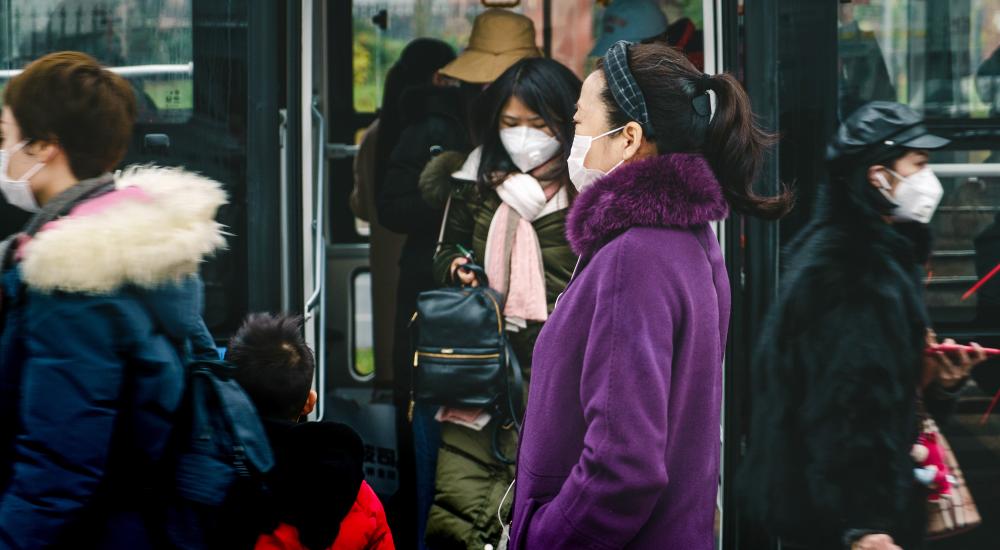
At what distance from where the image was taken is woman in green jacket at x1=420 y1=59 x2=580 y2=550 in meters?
3.61

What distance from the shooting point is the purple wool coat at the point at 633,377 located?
6.51 feet

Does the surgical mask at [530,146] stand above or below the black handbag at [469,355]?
above

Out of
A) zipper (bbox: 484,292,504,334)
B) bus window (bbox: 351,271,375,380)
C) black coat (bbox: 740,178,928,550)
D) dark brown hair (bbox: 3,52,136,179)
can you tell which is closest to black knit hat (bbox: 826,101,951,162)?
black coat (bbox: 740,178,928,550)

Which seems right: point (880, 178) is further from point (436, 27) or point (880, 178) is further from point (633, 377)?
point (436, 27)

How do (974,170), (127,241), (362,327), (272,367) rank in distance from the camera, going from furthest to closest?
(362,327) < (974,170) < (272,367) < (127,241)

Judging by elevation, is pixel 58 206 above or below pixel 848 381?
above

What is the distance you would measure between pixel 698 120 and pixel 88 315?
1.16m

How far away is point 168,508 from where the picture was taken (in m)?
A: 2.13

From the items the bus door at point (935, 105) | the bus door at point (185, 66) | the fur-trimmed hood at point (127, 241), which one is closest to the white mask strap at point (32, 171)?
the fur-trimmed hood at point (127, 241)

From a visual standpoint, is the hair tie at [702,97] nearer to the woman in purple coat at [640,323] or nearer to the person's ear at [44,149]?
the woman in purple coat at [640,323]

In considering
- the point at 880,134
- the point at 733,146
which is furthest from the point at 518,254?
the point at 733,146

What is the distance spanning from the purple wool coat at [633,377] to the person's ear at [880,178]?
2.60 ft

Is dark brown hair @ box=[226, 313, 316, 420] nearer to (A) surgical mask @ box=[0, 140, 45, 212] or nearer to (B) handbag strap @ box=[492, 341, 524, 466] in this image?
(A) surgical mask @ box=[0, 140, 45, 212]

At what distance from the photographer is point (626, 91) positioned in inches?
86.4
